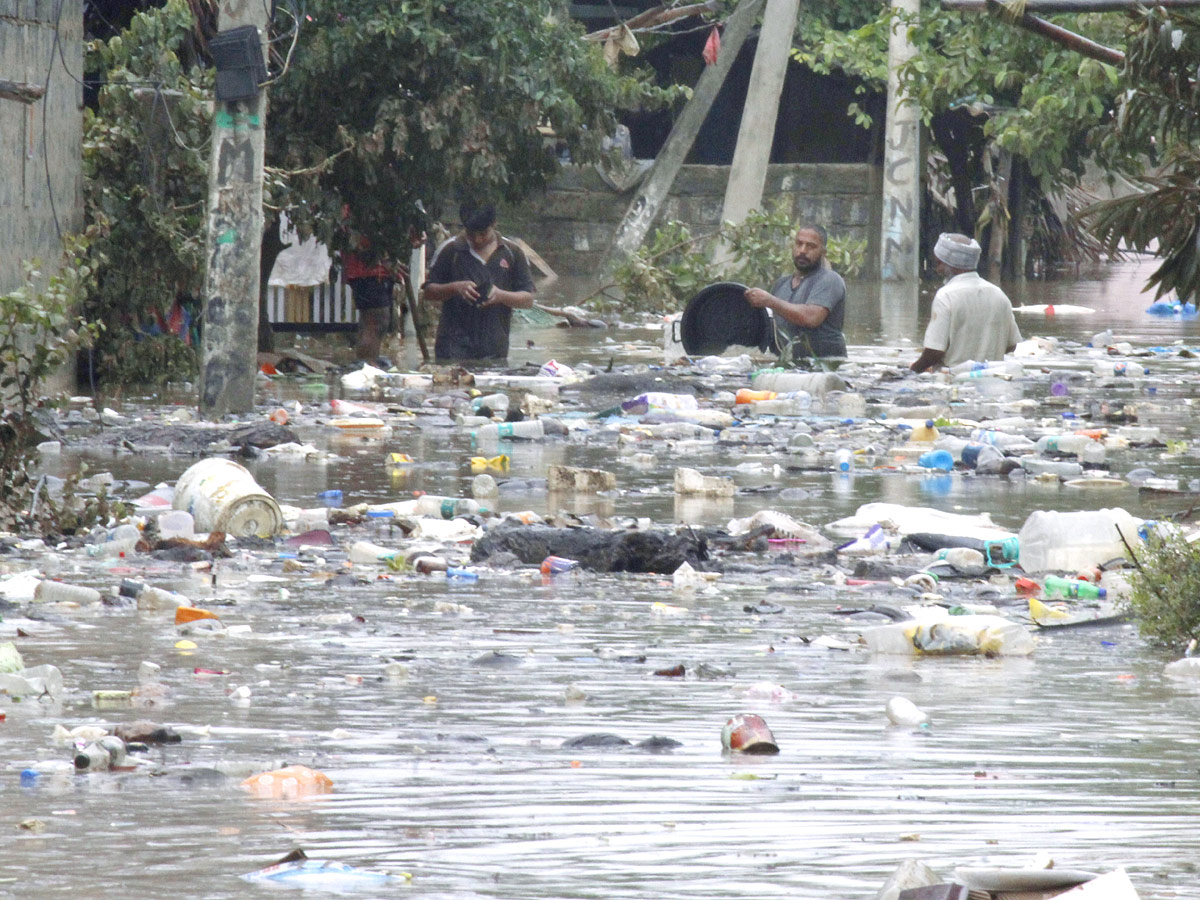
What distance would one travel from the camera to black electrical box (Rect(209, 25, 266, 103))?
9930 millimetres

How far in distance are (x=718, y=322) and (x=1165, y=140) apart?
7.89 metres

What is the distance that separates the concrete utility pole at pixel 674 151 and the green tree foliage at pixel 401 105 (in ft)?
38.5

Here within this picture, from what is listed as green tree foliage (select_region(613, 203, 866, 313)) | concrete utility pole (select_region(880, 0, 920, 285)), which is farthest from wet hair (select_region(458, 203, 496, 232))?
concrete utility pole (select_region(880, 0, 920, 285))

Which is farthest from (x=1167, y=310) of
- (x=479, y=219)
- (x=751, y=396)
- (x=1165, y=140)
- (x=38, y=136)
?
(x=1165, y=140)

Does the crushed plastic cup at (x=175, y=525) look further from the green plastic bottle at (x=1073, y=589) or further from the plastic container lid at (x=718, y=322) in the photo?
the plastic container lid at (x=718, y=322)

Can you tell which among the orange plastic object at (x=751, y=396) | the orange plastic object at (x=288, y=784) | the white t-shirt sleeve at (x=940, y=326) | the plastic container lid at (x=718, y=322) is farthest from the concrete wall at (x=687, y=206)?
the orange plastic object at (x=288, y=784)

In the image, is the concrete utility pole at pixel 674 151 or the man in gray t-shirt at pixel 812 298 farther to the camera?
the concrete utility pole at pixel 674 151

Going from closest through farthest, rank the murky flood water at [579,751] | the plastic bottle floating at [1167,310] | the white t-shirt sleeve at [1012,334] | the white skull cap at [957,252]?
the murky flood water at [579,751]
the white skull cap at [957,252]
the white t-shirt sleeve at [1012,334]
the plastic bottle floating at [1167,310]

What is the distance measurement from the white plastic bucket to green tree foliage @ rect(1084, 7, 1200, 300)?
9.33 feet

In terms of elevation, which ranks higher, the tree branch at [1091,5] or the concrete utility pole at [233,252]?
the tree branch at [1091,5]

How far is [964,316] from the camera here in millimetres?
12828

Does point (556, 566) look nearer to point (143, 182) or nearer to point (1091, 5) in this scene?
point (1091, 5)

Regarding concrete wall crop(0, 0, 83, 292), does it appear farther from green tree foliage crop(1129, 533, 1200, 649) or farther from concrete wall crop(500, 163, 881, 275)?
concrete wall crop(500, 163, 881, 275)

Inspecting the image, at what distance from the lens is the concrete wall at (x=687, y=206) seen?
2923cm
